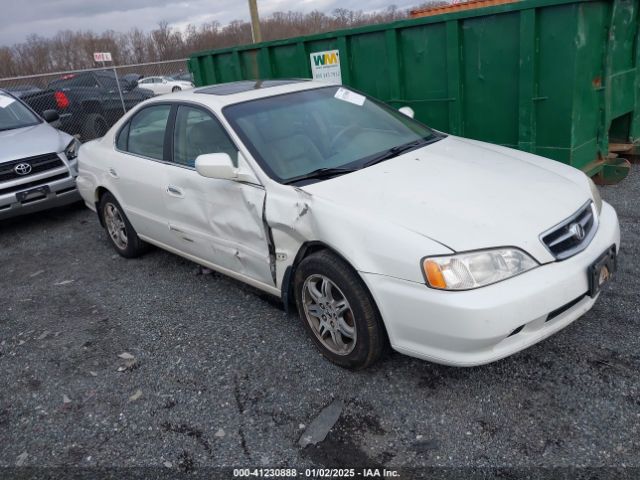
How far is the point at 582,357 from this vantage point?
3045 mm

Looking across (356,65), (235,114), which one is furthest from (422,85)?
(235,114)

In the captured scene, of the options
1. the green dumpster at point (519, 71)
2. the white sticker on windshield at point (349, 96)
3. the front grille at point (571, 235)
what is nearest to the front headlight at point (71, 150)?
the green dumpster at point (519, 71)

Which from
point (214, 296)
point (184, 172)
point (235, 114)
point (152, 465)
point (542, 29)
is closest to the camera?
point (152, 465)

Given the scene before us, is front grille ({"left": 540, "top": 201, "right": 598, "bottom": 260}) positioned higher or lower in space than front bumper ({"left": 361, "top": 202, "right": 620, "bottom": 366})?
higher

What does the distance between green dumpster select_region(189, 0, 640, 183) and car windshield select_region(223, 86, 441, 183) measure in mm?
1762

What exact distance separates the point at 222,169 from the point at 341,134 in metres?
0.91

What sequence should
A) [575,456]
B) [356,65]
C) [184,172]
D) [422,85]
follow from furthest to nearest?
[356,65] < [422,85] < [184,172] < [575,456]

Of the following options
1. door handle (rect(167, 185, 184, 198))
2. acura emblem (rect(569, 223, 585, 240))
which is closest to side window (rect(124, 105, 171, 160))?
door handle (rect(167, 185, 184, 198))

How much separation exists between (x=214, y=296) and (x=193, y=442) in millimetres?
1700

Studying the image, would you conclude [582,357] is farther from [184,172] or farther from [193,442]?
[184,172]

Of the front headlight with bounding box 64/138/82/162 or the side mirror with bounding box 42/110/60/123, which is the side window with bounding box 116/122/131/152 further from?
the side mirror with bounding box 42/110/60/123

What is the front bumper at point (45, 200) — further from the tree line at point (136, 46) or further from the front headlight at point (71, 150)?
the tree line at point (136, 46)

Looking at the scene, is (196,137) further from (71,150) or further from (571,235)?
(71,150)

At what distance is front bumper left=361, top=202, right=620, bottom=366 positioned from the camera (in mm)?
2463
